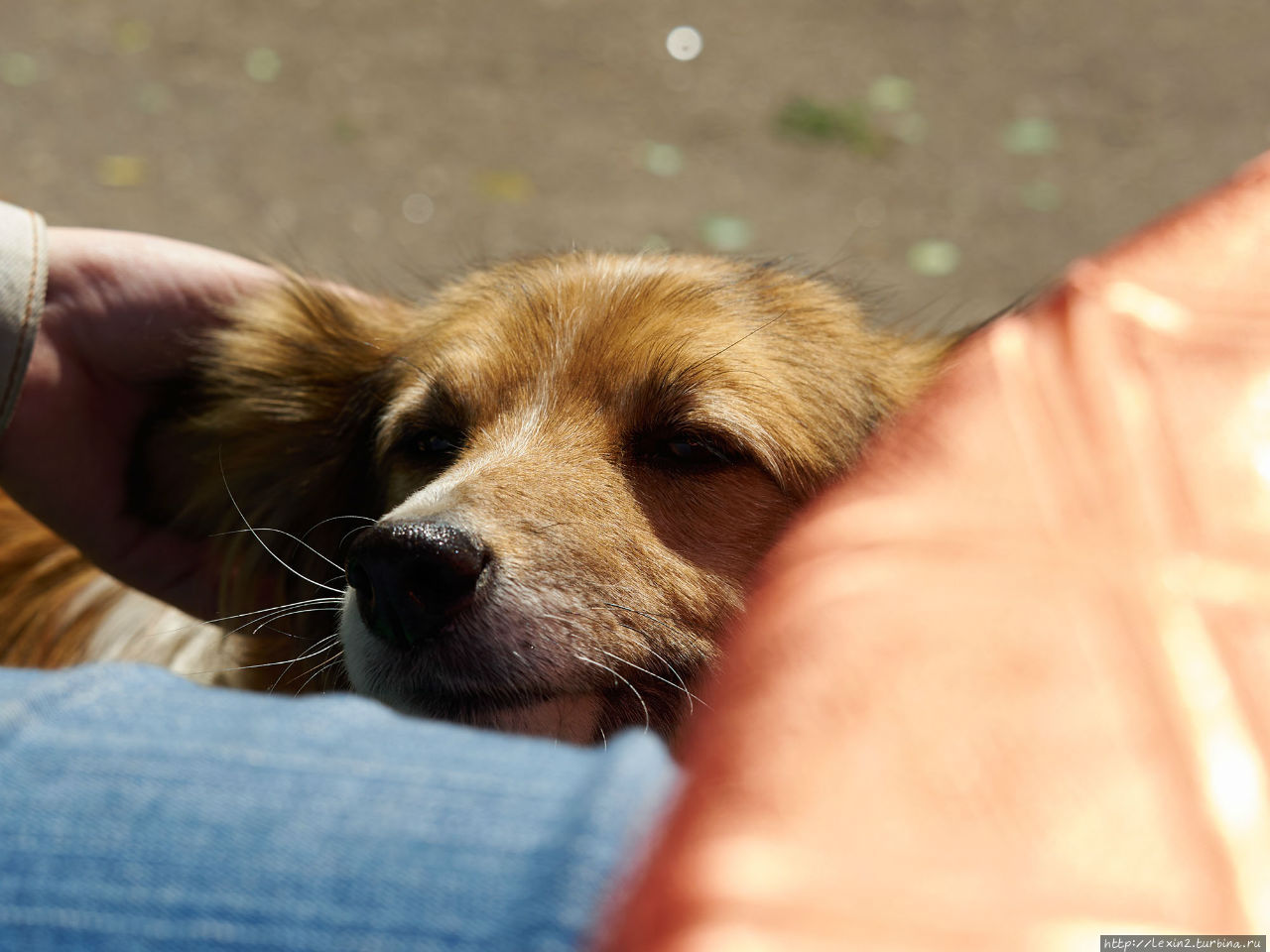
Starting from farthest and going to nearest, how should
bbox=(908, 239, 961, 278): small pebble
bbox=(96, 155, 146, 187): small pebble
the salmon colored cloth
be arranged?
bbox=(96, 155, 146, 187): small pebble → bbox=(908, 239, 961, 278): small pebble → the salmon colored cloth

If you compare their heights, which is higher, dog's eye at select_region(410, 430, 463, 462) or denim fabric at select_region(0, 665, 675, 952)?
denim fabric at select_region(0, 665, 675, 952)

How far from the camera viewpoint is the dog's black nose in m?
1.79

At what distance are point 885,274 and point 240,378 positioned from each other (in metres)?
3.33

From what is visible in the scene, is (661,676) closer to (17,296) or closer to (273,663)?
(273,663)

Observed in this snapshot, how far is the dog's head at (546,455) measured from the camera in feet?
6.20

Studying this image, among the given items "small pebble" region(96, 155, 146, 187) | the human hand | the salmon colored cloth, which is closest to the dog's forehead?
the human hand

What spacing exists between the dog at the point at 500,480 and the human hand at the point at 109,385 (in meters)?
0.09

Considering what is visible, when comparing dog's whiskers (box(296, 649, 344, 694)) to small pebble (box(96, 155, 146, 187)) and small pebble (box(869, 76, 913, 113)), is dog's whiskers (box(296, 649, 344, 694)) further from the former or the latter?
small pebble (box(869, 76, 913, 113))

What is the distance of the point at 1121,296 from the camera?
1.05m

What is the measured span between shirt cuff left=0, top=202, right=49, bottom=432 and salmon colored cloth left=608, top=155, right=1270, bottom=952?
89.7 inches

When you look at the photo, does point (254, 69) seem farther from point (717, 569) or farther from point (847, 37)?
point (717, 569)

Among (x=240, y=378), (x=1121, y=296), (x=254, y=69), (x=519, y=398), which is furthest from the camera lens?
(x=254, y=69)

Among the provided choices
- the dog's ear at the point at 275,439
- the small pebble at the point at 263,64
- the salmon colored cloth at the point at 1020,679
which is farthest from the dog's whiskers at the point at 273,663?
the small pebble at the point at 263,64

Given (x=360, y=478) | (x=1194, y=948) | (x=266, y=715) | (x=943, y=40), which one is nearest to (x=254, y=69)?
(x=943, y=40)
